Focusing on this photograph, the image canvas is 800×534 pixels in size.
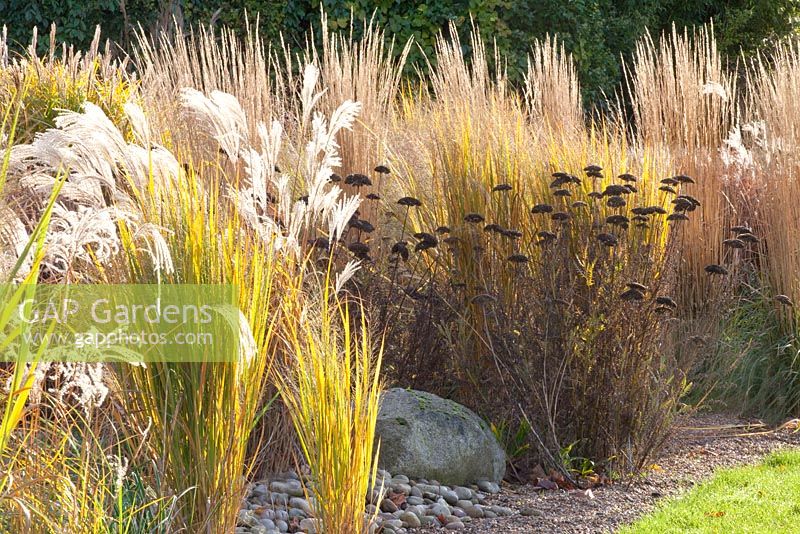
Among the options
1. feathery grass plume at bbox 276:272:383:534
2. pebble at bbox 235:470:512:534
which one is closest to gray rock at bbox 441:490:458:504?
pebble at bbox 235:470:512:534

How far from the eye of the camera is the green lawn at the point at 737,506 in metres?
3.67

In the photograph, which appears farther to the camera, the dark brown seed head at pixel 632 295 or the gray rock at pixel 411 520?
the dark brown seed head at pixel 632 295

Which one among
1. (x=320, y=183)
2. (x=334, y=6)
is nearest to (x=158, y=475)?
(x=320, y=183)

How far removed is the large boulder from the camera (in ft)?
13.0

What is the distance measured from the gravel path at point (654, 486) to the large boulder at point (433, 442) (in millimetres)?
161

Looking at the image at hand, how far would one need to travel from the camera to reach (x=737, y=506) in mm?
3932

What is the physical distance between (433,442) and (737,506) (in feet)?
4.12

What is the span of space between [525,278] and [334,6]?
24.4 ft

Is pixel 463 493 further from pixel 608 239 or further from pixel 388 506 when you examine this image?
pixel 608 239

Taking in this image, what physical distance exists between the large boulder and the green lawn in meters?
0.71

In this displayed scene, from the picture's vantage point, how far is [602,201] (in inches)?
175

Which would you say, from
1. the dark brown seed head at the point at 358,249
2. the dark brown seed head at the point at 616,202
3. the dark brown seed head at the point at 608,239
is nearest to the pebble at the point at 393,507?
the dark brown seed head at the point at 358,249

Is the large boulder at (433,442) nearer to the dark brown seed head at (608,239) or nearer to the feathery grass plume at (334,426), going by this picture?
the dark brown seed head at (608,239)

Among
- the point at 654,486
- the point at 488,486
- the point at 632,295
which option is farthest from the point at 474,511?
the point at 632,295
